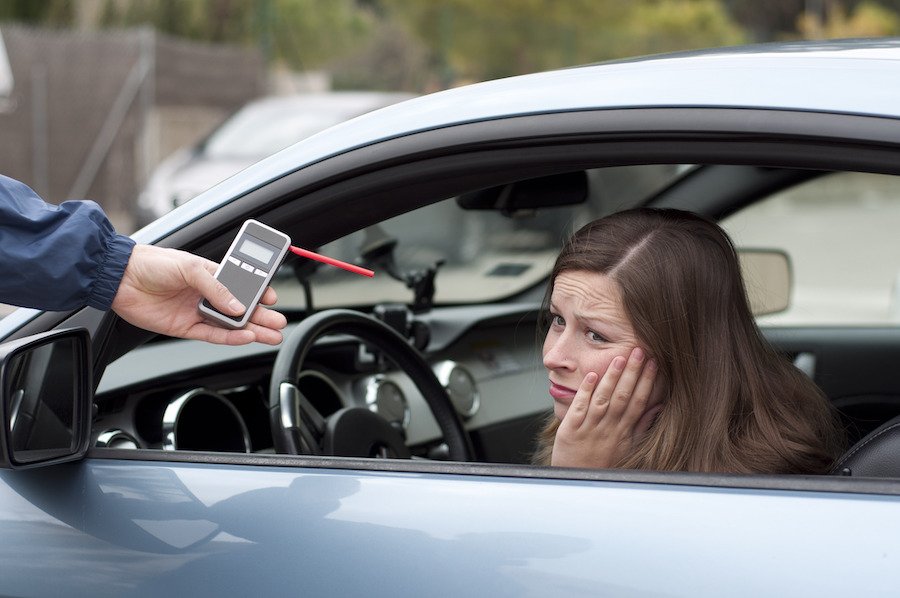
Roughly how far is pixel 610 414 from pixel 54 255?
31.7 inches

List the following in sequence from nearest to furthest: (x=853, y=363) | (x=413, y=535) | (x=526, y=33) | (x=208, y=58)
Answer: (x=413, y=535)
(x=853, y=363)
(x=208, y=58)
(x=526, y=33)

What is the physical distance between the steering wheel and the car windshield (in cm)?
19

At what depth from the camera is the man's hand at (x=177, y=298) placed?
166 centimetres

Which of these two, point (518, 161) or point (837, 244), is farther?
point (837, 244)

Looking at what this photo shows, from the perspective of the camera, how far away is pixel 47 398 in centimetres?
161

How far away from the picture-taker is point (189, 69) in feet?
53.1

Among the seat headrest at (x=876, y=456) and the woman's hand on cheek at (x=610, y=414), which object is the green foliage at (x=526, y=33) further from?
the seat headrest at (x=876, y=456)

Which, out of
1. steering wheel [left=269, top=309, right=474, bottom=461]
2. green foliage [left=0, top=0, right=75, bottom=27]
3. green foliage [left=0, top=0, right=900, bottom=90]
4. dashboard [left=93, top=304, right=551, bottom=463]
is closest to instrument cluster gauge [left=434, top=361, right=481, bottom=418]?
dashboard [left=93, top=304, right=551, bottom=463]

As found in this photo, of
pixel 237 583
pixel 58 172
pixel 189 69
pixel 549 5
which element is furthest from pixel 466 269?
pixel 549 5

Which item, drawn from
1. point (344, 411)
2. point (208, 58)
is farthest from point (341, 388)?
point (208, 58)

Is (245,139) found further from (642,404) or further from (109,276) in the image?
(642,404)

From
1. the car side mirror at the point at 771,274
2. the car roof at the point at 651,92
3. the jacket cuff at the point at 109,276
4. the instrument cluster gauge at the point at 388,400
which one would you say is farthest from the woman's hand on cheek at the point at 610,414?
the car side mirror at the point at 771,274

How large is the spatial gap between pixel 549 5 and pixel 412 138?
84.9ft

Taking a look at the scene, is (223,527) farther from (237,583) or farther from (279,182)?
(279,182)
